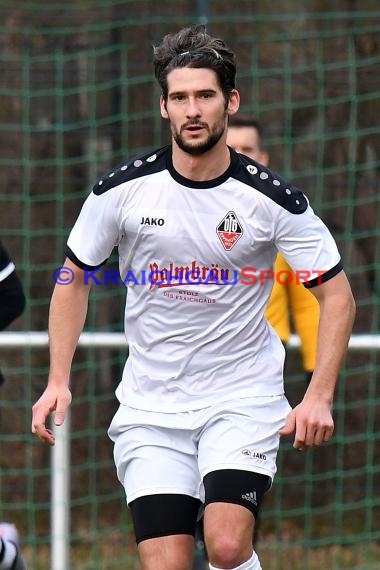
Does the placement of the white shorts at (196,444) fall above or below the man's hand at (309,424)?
below

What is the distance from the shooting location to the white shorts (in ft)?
13.9

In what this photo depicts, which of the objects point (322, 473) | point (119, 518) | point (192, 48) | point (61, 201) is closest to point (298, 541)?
point (322, 473)

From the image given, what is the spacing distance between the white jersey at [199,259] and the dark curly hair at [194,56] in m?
0.27

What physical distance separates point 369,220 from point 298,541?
6.04ft

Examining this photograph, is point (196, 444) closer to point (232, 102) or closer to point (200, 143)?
point (200, 143)

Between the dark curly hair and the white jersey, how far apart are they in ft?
0.88

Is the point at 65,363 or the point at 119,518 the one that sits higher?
the point at 65,363

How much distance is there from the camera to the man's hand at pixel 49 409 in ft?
13.7

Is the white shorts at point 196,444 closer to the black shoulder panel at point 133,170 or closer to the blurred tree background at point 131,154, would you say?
the black shoulder panel at point 133,170

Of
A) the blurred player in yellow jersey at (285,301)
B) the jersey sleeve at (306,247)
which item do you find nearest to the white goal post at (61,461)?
the blurred player in yellow jersey at (285,301)

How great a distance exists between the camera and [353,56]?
7.26 meters

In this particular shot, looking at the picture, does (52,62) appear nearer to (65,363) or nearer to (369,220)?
(369,220)

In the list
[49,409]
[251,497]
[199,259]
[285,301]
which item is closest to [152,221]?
[199,259]

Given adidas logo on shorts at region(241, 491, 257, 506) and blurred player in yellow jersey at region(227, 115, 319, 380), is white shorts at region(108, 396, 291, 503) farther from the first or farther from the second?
blurred player in yellow jersey at region(227, 115, 319, 380)
